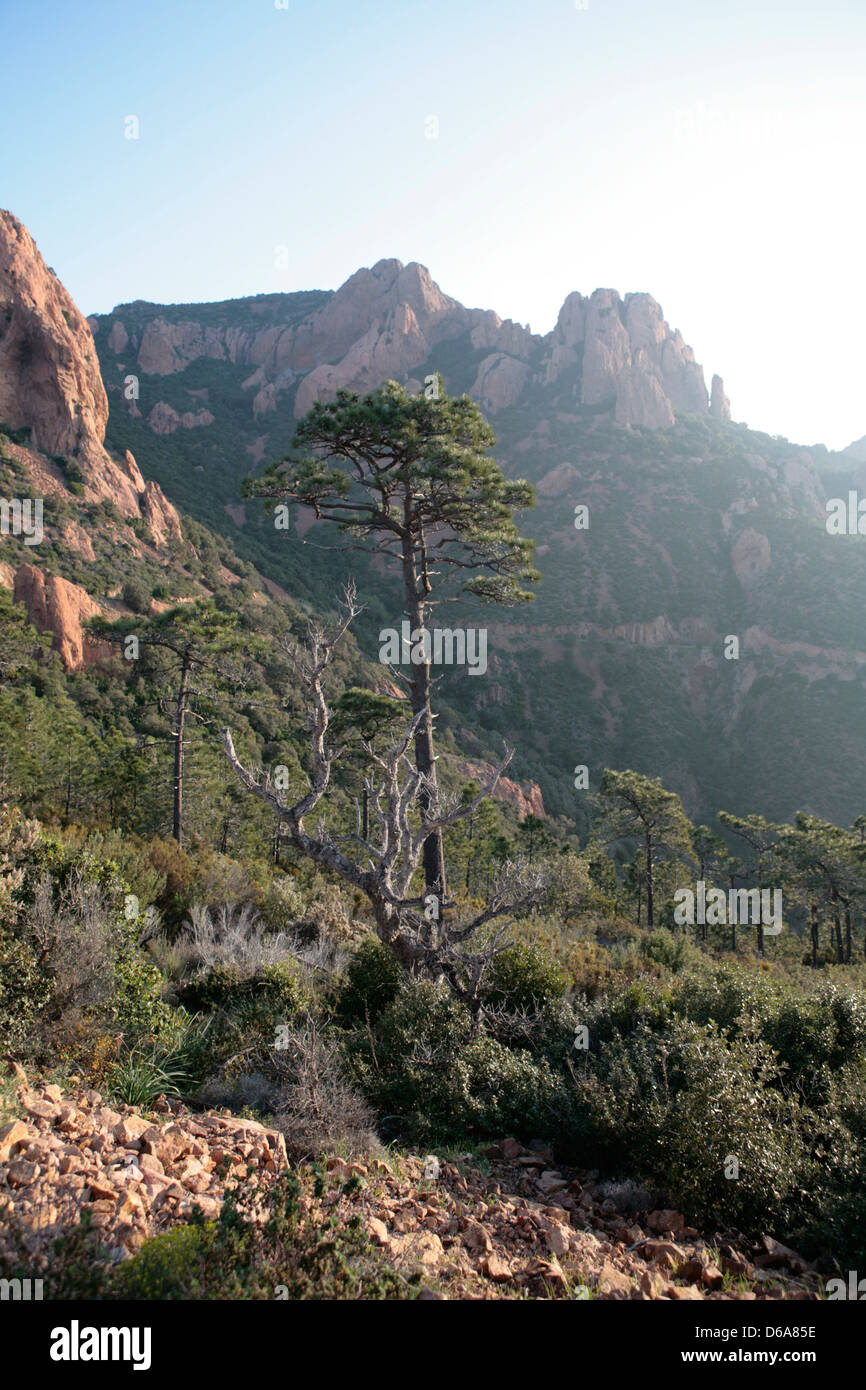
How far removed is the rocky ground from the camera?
9.81 feet

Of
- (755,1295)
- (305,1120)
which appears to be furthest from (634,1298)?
(305,1120)

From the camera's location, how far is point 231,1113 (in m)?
4.46

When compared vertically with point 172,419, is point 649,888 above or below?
below

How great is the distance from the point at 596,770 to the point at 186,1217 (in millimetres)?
47127

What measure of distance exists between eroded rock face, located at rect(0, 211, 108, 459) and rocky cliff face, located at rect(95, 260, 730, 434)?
3051cm

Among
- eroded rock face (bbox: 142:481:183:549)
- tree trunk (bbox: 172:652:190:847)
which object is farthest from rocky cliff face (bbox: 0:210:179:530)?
tree trunk (bbox: 172:652:190:847)

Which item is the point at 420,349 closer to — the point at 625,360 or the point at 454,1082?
the point at 625,360

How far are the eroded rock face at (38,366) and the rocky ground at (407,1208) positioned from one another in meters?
48.0

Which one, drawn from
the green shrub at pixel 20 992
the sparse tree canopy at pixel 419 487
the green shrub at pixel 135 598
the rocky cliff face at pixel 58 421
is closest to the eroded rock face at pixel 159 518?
the rocky cliff face at pixel 58 421

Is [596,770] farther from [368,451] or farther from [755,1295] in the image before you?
[755,1295]

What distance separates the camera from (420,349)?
9631 centimetres

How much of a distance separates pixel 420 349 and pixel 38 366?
2574 inches

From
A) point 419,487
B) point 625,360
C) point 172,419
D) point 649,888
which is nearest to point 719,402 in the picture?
point 625,360

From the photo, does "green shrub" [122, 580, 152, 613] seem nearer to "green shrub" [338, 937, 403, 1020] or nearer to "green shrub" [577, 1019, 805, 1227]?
"green shrub" [338, 937, 403, 1020]
